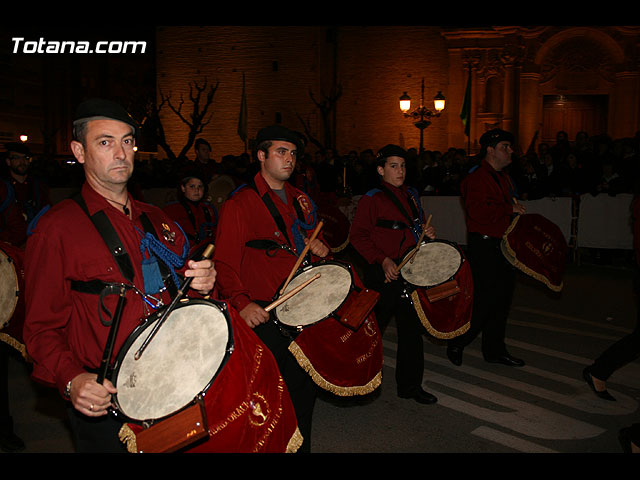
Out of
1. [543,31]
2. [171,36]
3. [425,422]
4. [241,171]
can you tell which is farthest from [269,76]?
[425,422]

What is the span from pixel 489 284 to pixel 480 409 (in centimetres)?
140

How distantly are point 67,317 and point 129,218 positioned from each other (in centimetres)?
51

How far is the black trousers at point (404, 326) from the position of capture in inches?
204

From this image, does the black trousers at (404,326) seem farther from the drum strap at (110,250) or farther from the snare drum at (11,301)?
the drum strap at (110,250)

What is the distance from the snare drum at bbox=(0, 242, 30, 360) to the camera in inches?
164

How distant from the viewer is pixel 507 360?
6207mm

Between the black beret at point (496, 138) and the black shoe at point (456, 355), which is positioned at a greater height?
the black beret at point (496, 138)

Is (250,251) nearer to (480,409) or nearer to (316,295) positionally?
(316,295)

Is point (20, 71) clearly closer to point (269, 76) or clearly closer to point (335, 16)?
point (269, 76)

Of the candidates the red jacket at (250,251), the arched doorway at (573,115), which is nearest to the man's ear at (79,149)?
the red jacket at (250,251)

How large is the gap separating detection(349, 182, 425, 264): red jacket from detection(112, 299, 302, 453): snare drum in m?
Answer: 2.71

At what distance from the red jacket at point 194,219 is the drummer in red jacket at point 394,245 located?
2.53m

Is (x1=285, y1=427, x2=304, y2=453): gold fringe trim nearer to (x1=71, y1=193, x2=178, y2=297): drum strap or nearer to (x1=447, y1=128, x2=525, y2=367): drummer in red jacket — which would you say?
(x1=71, y1=193, x2=178, y2=297): drum strap
